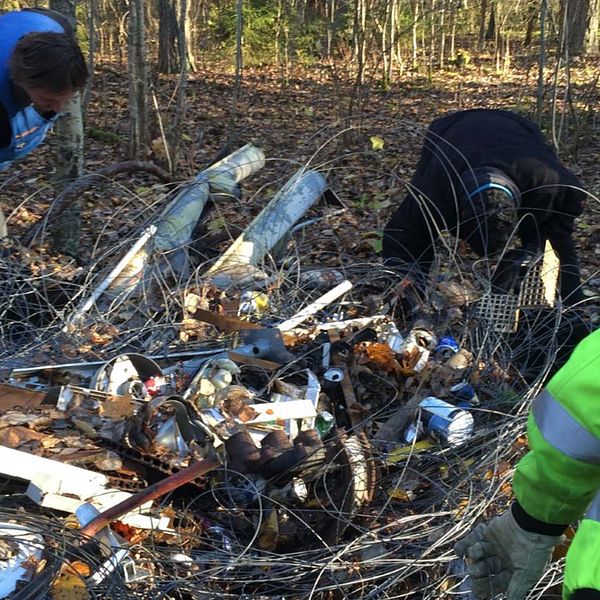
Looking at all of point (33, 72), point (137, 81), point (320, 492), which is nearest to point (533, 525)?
point (320, 492)

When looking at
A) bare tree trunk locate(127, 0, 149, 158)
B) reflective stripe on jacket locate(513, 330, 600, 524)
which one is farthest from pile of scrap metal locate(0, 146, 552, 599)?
bare tree trunk locate(127, 0, 149, 158)

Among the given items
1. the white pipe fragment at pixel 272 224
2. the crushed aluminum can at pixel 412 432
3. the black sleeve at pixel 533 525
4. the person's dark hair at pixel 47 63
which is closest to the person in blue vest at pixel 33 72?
the person's dark hair at pixel 47 63

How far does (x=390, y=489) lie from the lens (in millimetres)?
3080

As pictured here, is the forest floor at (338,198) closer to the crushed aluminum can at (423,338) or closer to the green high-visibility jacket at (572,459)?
the crushed aluminum can at (423,338)

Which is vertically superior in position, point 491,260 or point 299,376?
point 491,260

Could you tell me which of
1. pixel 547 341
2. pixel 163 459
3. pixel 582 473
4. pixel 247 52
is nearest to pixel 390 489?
pixel 163 459

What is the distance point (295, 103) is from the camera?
1203 cm

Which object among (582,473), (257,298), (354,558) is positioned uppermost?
(582,473)

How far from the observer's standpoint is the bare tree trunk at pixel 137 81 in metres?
7.47

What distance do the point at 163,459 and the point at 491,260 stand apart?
2499mm

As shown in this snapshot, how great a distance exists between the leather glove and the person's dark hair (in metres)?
2.71

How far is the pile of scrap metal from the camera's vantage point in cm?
264

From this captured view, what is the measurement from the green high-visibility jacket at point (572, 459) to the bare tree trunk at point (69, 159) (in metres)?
4.43

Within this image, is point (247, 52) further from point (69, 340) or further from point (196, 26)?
point (69, 340)
